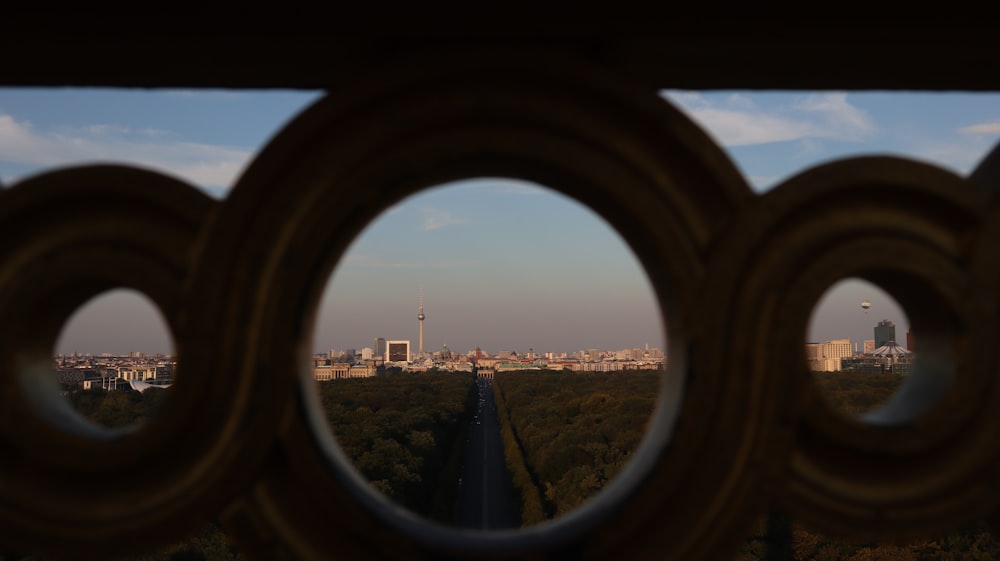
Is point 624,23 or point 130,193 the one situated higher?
point 624,23

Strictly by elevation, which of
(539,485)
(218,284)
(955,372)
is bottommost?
(539,485)

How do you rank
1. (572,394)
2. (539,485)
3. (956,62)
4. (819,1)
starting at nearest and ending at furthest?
(819,1) → (956,62) → (539,485) → (572,394)

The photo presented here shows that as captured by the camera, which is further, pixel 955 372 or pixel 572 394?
pixel 572 394

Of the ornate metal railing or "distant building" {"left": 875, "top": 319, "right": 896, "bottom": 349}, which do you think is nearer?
the ornate metal railing

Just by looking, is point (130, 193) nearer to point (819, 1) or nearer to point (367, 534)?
point (367, 534)

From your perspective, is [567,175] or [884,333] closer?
[567,175]

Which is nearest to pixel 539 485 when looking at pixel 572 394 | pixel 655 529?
pixel 572 394

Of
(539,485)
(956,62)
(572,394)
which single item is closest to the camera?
(956,62)

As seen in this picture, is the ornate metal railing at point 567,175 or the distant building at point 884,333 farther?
the distant building at point 884,333

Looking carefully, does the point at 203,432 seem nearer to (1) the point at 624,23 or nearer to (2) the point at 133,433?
(2) the point at 133,433
